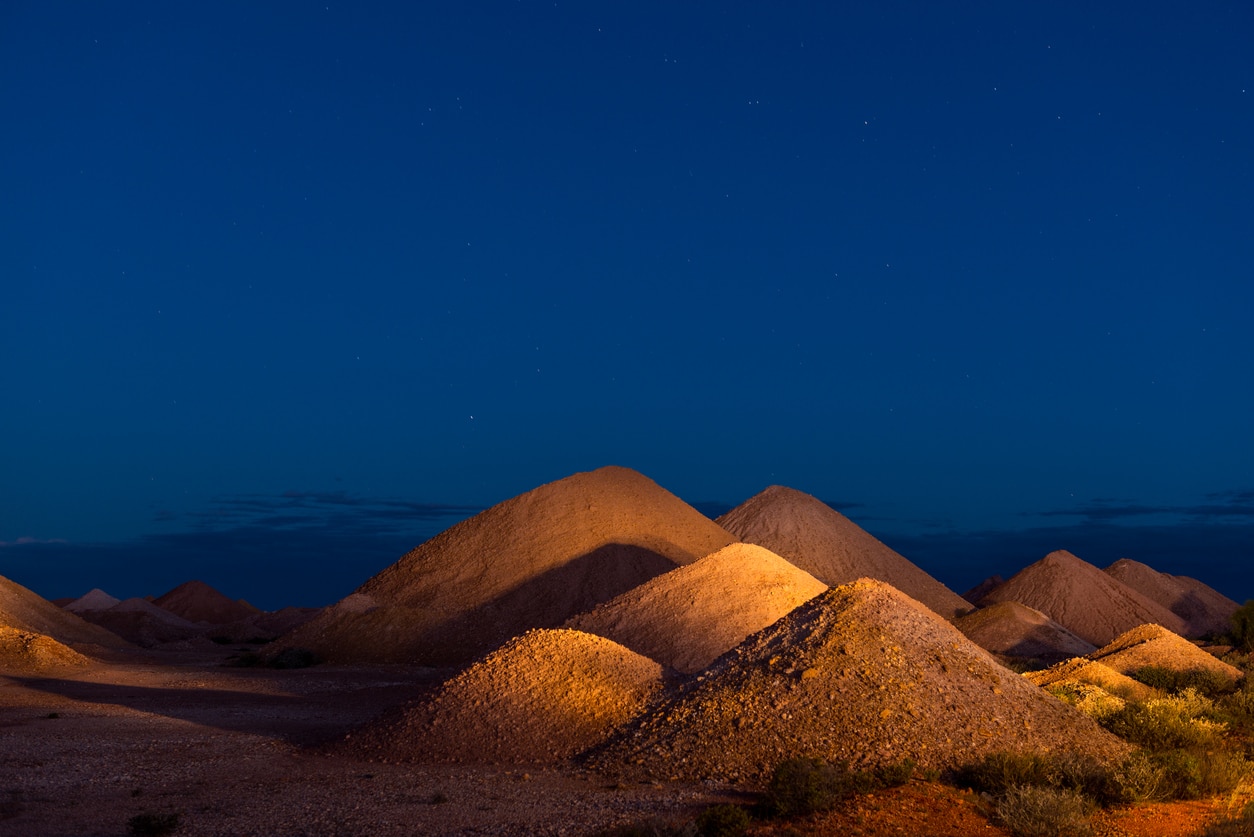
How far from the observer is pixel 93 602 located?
56.3 m

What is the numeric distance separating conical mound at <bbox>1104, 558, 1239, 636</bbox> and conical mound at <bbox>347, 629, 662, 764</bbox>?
46583 millimetres

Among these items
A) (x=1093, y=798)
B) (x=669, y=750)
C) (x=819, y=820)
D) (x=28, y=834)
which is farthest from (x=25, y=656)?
(x=1093, y=798)

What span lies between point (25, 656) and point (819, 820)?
82.3ft

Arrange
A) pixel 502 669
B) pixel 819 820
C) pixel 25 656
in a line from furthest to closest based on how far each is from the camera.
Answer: pixel 25 656
pixel 502 669
pixel 819 820

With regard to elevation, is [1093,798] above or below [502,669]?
below

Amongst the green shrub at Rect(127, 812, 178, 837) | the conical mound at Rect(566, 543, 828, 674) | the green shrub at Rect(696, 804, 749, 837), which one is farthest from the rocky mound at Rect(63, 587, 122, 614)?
the green shrub at Rect(696, 804, 749, 837)

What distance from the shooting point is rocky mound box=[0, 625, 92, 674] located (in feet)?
86.1

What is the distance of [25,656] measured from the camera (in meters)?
26.8

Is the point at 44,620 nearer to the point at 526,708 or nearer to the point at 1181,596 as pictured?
the point at 526,708

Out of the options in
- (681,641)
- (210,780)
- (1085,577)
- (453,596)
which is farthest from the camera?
(1085,577)

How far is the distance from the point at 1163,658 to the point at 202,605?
5134cm

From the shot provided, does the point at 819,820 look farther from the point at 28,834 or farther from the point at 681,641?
the point at 681,641

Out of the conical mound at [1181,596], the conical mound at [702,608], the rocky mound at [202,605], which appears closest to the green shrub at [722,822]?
the conical mound at [702,608]

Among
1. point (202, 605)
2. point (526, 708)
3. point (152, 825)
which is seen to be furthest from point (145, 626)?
point (152, 825)
